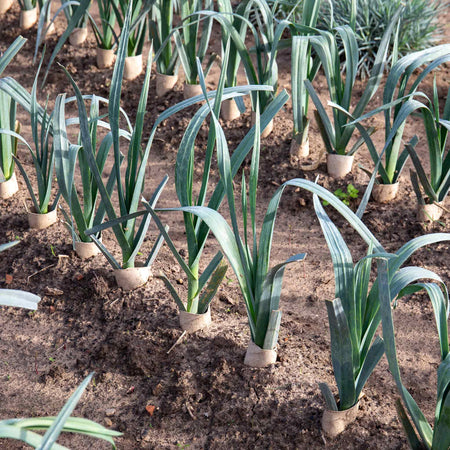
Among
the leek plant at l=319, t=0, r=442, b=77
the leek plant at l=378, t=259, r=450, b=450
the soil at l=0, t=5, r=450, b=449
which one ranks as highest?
the leek plant at l=319, t=0, r=442, b=77

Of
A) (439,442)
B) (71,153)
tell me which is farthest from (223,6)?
(439,442)

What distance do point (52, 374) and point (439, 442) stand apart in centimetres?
107

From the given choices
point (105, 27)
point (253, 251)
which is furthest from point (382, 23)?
point (253, 251)

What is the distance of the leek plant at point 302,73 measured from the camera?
233 centimetres

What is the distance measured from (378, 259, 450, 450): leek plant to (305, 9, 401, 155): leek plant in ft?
3.20

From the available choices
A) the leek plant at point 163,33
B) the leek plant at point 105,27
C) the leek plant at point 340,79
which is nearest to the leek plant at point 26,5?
the leek plant at point 105,27

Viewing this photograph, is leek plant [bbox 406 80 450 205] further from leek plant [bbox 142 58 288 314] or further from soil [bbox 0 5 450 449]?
leek plant [bbox 142 58 288 314]

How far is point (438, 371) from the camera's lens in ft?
4.57

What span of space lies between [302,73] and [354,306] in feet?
3.84

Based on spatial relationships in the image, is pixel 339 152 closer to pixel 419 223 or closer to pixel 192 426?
pixel 419 223

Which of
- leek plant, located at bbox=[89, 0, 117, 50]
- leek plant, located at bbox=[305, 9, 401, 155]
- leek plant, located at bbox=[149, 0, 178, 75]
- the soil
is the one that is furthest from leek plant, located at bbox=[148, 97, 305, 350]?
leek plant, located at bbox=[89, 0, 117, 50]

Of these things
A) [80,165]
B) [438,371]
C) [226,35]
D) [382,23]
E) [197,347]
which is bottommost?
[197,347]

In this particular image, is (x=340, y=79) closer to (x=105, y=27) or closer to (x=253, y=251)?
(x=253, y=251)

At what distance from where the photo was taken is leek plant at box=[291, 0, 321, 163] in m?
2.33
